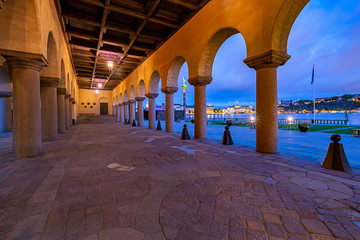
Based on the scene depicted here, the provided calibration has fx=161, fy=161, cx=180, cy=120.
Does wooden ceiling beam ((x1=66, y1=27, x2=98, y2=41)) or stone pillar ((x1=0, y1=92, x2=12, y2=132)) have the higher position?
wooden ceiling beam ((x1=66, y1=27, x2=98, y2=41))

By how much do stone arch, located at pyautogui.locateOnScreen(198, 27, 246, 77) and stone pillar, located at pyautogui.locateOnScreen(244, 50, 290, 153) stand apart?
252 cm

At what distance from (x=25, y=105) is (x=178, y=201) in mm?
5588

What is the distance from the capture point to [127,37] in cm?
1180

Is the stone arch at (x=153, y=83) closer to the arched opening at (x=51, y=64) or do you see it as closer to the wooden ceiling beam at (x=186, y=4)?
the wooden ceiling beam at (x=186, y=4)

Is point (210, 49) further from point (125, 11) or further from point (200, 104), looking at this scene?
point (125, 11)

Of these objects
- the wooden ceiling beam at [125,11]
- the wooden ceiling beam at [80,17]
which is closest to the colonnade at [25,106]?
the wooden ceiling beam at [125,11]

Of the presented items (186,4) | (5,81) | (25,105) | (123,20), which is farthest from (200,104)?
(5,81)

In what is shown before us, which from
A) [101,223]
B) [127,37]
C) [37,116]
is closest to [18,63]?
[37,116]

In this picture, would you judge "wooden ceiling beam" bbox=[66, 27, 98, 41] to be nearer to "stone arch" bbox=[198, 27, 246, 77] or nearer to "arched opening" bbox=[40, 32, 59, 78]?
"arched opening" bbox=[40, 32, 59, 78]

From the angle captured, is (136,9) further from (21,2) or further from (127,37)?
(21,2)

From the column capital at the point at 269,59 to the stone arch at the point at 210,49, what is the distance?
2381mm

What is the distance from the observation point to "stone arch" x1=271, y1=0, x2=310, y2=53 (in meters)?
4.73

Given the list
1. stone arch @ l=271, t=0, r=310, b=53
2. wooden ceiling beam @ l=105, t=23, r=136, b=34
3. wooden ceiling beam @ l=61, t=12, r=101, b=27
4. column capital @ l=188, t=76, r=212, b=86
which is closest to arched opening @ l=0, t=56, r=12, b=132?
wooden ceiling beam @ l=61, t=12, r=101, b=27

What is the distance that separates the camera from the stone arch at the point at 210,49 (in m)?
7.18
